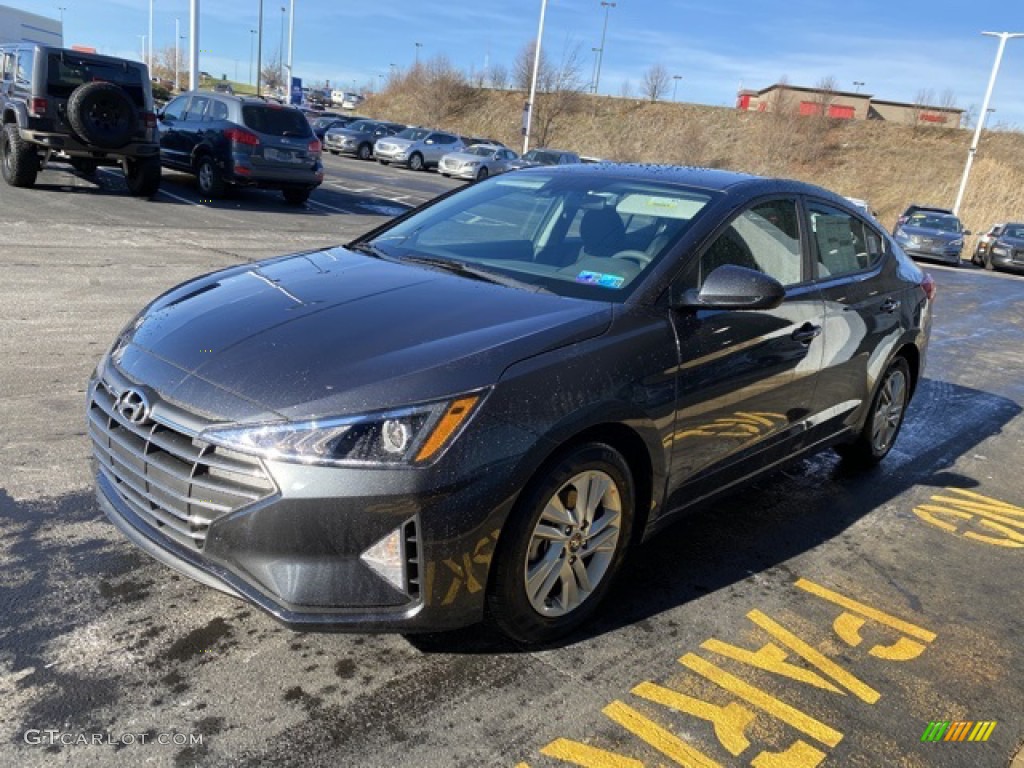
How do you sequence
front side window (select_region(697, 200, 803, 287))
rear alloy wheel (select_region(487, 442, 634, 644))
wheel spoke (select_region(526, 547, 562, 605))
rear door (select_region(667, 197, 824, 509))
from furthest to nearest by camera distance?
front side window (select_region(697, 200, 803, 287))
rear door (select_region(667, 197, 824, 509))
wheel spoke (select_region(526, 547, 562, 605))
rear alloy wheel (select_region(487, 442, 634, 644))

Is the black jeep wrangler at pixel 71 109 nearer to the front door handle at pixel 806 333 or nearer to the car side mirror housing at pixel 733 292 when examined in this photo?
the front door handle at pixel 806 333

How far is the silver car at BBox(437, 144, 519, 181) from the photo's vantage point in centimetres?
3225

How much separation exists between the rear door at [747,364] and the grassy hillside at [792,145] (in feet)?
126

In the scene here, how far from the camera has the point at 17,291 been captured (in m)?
7.31

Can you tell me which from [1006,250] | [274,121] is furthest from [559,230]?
[1006,250]

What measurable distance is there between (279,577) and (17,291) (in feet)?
20.3

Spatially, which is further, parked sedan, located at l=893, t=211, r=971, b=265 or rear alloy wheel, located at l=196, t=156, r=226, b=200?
parked sedan, located at l=893, t=211, r=971, b=265

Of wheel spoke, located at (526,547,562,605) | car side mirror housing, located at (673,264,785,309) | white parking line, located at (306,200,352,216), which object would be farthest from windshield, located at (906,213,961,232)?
wheel spoke, located at (526,547,562,605)

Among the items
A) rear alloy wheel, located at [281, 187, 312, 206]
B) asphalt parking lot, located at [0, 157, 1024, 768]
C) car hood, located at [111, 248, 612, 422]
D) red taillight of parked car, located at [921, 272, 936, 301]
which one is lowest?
asphalt parking lot, located at [0, 157, 1024, 768]

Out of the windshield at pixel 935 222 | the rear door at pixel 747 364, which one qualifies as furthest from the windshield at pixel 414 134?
the rear door at pixel 747 364

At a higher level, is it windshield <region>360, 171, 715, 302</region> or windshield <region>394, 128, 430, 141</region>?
windshield <region>394, 128, 430, 141</region>

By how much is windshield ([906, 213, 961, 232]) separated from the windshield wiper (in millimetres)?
23160

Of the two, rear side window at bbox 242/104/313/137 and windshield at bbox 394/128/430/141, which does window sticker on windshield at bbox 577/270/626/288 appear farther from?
windshield at bbox 394/128/430/141

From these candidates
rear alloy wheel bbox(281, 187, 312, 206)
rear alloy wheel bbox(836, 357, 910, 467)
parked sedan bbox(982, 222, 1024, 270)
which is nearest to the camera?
rear alloy wheel bbox(836, 357, 910, 467)
